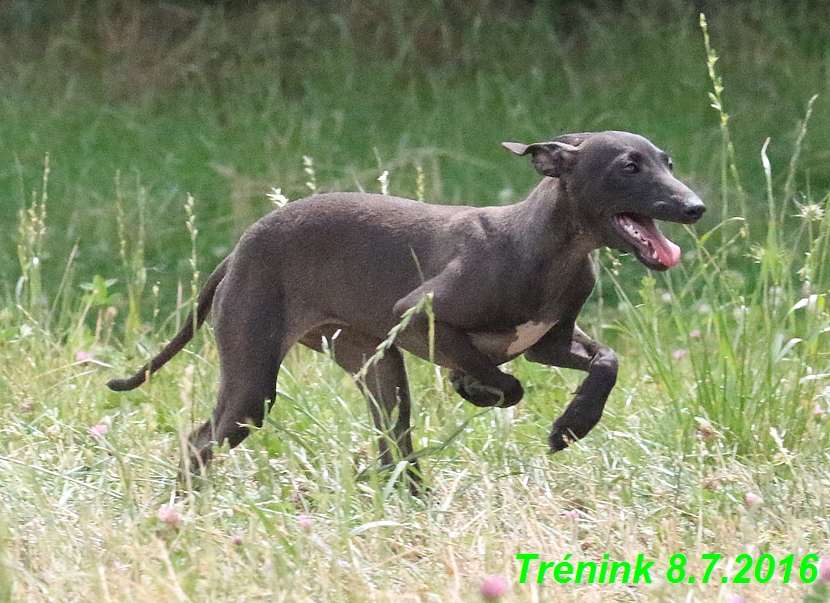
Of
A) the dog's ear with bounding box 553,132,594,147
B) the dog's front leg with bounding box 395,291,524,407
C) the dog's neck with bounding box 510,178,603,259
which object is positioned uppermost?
the dog's ear with bounding box 553,132,594,147

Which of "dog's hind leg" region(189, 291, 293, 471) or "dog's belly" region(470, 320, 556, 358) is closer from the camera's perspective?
"dog's belly" region(470, 320, 556, 358)

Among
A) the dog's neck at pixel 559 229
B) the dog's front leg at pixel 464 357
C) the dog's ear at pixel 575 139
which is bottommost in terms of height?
the dog's front leg at pixel 464 357

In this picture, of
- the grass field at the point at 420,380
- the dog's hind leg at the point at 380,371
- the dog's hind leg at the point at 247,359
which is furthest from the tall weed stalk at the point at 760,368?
the dog's hind leg at the point at 247,359

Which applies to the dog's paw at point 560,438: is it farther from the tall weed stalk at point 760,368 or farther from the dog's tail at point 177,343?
the dog's tail at point 177,343

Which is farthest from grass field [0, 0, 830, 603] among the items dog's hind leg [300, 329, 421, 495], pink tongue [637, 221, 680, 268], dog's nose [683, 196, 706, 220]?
dog's nose [683, 196, 706, 220]

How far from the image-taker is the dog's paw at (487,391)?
13.2 ft

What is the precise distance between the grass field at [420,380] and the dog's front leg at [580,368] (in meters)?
0.21

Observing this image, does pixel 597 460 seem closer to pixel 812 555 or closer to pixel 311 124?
pixel 812 555

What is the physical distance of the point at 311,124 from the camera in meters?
10.5

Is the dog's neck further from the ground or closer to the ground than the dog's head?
closer to the ground

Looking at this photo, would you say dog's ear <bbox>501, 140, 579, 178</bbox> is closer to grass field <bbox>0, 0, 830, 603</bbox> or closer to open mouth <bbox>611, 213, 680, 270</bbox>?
open mouth <bbox>611, 213, 680, 270</bbox>

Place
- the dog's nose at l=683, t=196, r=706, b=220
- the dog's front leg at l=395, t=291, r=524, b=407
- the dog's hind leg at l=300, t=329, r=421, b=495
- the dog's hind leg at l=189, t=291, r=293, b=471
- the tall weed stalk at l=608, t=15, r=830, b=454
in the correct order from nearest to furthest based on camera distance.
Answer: the dog's nose at l=683, t=196, r=706, b=220 → the dog's front leg at l=395, t=291, r=524, b=407 → the dog's hind leg at l=189, t=291, r=293, b=471 → the tall weed stalk at l=608, t=15, r=830, b=454 → the dog's hind leg at l=300, t=329, r=421, b=495

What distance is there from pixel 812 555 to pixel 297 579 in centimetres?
126

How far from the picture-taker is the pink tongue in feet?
12.2
